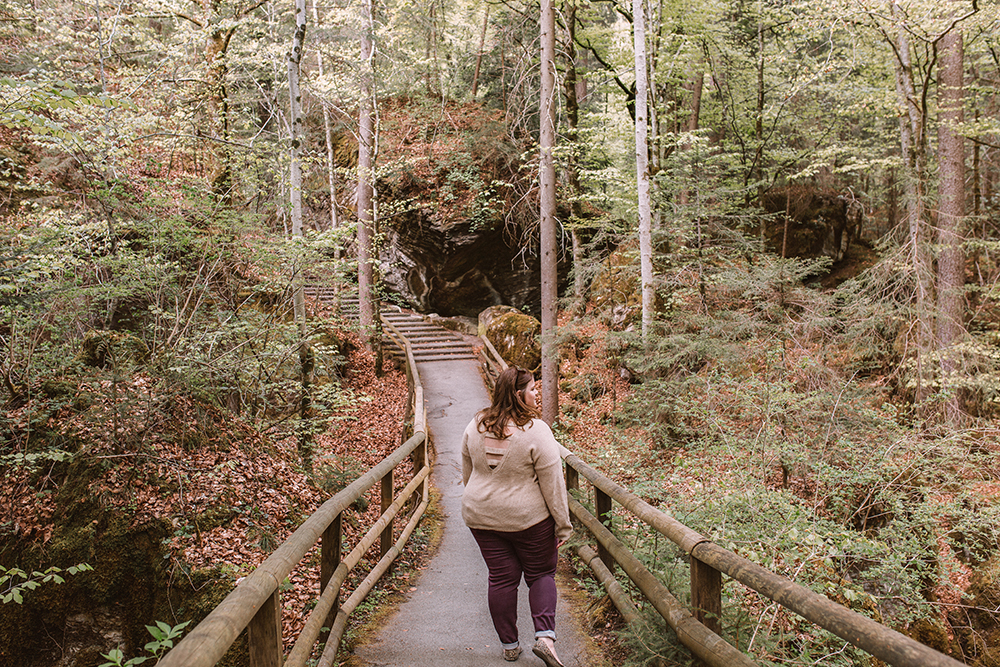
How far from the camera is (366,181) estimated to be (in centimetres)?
1614

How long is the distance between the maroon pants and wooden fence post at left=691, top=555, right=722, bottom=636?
112cm

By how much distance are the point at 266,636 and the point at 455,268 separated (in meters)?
20.0

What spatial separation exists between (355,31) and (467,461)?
1656cm

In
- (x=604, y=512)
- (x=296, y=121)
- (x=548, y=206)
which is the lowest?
(x=604, y=512)

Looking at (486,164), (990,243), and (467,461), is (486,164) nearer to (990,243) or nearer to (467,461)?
(990,243)

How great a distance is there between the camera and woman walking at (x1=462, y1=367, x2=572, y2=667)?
3.56 meters

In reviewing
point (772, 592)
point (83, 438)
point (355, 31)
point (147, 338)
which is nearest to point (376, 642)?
point (772, 592)

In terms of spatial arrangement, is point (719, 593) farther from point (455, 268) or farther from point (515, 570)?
point (455, 268)

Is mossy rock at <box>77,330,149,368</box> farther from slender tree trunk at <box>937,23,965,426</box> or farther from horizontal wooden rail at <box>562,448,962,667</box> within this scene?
slender tree trunk at <box>937,23,965,426</box>

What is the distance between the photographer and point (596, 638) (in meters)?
4.14

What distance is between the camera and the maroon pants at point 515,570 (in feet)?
12.0

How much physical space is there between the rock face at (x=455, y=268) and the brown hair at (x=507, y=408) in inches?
674

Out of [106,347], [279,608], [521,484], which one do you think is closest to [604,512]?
[521,484]

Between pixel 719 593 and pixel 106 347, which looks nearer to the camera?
pixel 719 593
